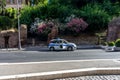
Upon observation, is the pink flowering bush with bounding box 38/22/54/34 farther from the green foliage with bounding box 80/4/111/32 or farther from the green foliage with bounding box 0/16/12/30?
the green foliage with bounding box 0/16/12/30

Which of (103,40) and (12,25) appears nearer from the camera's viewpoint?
(103,40)

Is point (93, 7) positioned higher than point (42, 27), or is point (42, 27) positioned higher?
point (93, 7)

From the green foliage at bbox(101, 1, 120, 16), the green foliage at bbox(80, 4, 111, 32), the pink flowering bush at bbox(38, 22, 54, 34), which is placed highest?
the green foliage at bbox(101, 1, 120, 16)

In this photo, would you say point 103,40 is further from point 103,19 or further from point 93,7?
point 93,7

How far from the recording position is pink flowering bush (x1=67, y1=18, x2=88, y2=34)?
44.2m

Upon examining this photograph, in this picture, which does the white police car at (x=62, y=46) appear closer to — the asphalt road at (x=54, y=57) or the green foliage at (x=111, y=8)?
the asphalt road at (x=54, y=57)

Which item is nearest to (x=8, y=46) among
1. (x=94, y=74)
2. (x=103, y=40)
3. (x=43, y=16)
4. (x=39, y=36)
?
(x=39, y=36)

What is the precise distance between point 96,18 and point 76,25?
11.7ft

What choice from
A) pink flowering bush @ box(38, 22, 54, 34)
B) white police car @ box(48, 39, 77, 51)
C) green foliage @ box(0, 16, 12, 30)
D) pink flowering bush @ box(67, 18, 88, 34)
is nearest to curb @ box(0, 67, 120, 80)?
white police car @ box(48, 39, 77, 51)

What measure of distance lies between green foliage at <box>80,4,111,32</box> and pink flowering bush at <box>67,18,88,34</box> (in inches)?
60.9

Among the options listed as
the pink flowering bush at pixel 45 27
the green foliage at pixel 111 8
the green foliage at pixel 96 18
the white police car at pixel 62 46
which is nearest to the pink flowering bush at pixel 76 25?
the green foliage at pixel 96 18

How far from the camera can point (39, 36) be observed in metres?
44.7

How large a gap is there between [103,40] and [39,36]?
8.45 m

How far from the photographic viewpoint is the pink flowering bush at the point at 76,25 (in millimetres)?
44156
